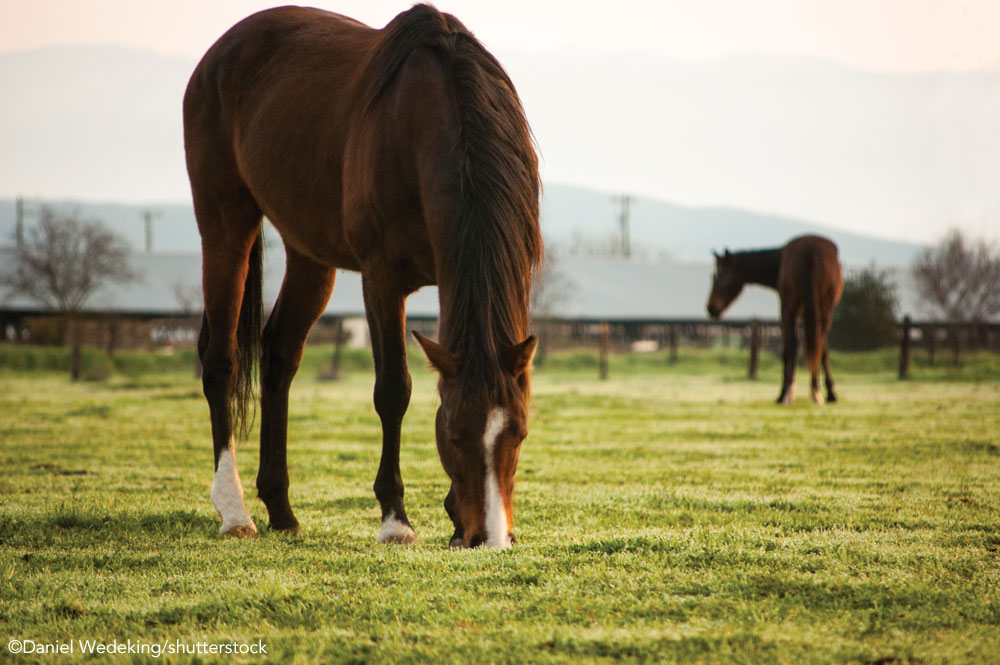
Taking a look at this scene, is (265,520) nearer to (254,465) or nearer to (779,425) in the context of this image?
(254,465)

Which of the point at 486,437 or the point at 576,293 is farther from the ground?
the point at 576,293

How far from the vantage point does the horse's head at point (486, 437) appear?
3436 mm

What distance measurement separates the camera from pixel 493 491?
11.3 ft

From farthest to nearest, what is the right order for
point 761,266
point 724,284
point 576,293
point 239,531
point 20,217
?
point 20,217, point 576,293, point 724,284, point 761,266, point 239,531

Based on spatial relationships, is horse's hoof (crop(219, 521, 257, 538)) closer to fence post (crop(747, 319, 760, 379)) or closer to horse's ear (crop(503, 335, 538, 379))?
horse's ear (crop(503, 335, 538, 379))

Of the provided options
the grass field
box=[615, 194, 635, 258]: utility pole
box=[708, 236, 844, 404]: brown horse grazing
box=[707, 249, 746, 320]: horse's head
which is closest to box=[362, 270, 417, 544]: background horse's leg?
the grass field

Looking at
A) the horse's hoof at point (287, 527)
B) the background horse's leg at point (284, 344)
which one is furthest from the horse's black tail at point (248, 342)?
the horse's hoof at point (287, 527)

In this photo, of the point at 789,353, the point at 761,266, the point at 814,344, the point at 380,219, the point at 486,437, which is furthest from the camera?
the point at 761,266

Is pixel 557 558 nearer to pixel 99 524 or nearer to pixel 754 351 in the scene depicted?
pixel 99 524

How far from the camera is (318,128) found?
190 inches

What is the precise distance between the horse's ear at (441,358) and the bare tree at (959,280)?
60114 mm

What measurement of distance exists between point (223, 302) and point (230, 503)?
1.19 m

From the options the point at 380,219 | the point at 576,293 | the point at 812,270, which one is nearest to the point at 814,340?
the point at 812,270

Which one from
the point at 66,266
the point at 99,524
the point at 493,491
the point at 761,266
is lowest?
the point at 99,524
